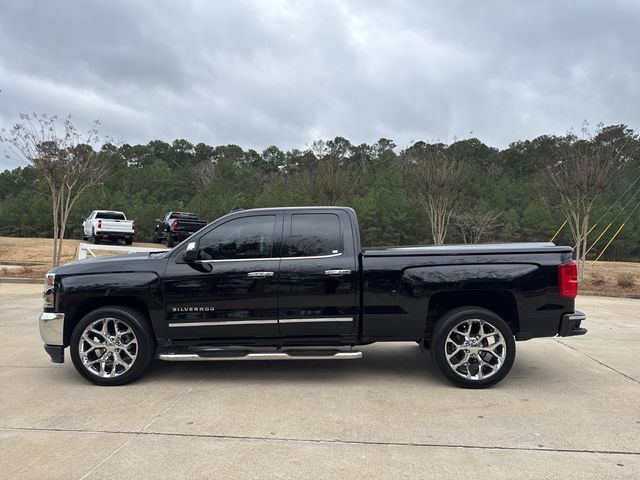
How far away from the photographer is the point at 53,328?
215 inches

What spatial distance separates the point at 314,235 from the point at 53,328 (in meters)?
2.97

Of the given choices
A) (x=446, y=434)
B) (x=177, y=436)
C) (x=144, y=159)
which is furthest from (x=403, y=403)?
(x=144, y=159)

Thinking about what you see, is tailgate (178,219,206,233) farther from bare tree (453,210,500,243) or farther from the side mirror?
the side mirror

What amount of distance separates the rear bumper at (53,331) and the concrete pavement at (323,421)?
1.26 feet

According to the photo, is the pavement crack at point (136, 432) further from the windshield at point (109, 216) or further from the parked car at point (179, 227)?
the windshield at point (109, 216)

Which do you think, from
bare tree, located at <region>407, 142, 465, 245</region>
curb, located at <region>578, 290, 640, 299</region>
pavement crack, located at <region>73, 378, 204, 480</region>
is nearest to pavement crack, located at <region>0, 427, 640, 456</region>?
pavement crack, located at <region>73, 378, 204, 480</region>

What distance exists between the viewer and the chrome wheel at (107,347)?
539 cm

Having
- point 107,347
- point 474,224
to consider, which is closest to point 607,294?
point 107,347

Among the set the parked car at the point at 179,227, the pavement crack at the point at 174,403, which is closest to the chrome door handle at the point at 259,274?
the pavement crack at the point at 174,403

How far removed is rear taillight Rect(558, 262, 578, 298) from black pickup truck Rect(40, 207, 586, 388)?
0.03 feet

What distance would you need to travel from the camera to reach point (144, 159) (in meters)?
76.9

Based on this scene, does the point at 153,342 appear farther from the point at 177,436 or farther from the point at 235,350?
the point at 177,436

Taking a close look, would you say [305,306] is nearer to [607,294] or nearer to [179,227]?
[607,294]

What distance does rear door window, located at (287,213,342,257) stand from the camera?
553 centimetres
